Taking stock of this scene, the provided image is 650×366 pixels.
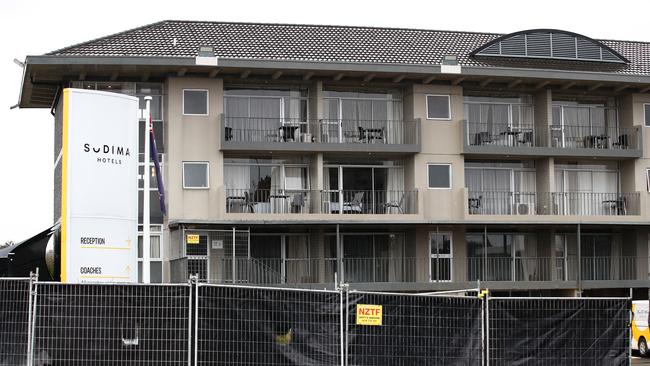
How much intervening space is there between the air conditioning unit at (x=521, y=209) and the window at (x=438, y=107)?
4.48m

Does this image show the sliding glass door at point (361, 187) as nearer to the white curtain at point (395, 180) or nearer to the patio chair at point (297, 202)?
the white curtain at point (395, 180)

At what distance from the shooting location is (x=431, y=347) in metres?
16.6

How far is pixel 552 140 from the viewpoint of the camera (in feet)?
138

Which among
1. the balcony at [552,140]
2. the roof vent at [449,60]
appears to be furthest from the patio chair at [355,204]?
the roof vent at [449,60]

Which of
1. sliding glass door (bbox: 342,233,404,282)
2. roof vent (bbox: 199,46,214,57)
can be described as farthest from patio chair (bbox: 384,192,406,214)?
roof vent (bbox: 199,46,214,57)

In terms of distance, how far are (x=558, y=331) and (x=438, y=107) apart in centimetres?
A: 2426

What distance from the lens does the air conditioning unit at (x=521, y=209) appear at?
41.5m

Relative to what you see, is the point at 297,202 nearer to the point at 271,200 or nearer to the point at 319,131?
the point at 271,200

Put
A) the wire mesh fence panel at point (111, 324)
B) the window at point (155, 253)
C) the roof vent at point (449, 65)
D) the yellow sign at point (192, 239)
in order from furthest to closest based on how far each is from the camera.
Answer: the roof vent at point (449, 65) < the window at point (155, 253) < the yellow sign at point (192, 239) < the wire mesh fence panel at point (111, 324)

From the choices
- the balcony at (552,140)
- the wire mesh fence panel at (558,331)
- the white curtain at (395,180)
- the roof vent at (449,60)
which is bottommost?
the wire mesh fence panel at (558,331)

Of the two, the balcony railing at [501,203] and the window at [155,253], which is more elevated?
the balcony railing at [501,203]

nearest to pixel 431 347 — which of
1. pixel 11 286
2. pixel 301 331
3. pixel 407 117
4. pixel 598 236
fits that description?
pixel 301 331

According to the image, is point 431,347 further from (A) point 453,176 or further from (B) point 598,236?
(B) point 598,236

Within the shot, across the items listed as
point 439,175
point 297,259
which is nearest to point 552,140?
point 439,175
